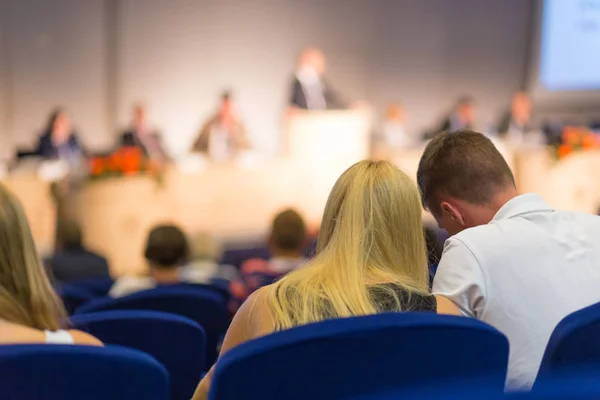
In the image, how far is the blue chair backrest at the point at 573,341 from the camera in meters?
1.41

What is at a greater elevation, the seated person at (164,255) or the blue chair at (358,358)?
the blue chair at (358,358)

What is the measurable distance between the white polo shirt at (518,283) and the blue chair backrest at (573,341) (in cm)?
33

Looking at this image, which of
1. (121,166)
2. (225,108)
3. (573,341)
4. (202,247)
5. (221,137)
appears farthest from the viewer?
(225,108)

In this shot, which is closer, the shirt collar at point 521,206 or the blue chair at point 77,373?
the blue chair at point 77,373

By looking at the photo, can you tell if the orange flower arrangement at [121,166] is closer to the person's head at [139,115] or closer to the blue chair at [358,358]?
the person's head at [139,115]

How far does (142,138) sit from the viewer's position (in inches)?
351

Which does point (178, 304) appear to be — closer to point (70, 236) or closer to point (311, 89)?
point (70, 236)

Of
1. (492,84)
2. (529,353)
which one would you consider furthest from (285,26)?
(529,353)

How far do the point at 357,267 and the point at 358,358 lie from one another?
1.43 feet

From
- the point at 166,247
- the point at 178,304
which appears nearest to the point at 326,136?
the point at 166,247

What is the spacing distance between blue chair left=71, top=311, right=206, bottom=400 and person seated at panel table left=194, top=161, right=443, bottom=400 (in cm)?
44

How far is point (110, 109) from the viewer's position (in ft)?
33.0

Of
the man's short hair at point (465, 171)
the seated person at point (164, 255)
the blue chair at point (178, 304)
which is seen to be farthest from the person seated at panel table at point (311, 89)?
the man's short hair at point (465, 171)

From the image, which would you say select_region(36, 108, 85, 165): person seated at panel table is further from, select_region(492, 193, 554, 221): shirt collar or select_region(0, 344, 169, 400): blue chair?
select_region(0, 344, 169, 400): blue chair
